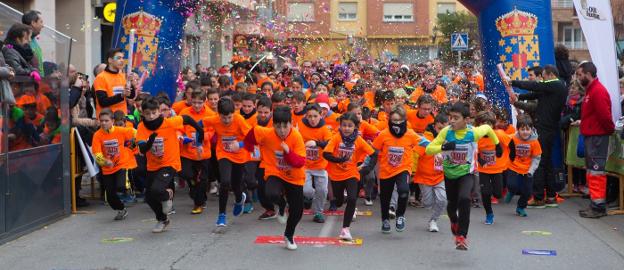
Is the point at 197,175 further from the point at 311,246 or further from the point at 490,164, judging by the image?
the point at 490,164

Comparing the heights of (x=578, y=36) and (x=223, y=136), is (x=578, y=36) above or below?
above

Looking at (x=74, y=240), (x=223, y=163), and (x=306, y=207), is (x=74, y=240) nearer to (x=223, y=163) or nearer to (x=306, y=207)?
(x=223, y=163)

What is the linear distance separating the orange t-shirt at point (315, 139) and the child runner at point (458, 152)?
1.69 m

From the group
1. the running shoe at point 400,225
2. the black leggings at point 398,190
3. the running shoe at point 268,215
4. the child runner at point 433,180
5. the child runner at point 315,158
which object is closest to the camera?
the running shoe at point 400,225

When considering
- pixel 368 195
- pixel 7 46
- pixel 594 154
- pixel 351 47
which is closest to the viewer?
pixel 7 46

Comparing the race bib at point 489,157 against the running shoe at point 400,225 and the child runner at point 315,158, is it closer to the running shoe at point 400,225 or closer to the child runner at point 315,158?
the running shoe at point 400,225

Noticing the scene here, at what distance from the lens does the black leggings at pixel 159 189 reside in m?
10.2

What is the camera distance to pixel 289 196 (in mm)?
9430

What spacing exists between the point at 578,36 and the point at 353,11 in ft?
64.4

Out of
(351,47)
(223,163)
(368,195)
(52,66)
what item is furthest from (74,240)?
(351,47)

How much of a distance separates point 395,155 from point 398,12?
48.6 meters

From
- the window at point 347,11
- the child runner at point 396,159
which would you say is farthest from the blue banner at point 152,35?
the window at point 347,11

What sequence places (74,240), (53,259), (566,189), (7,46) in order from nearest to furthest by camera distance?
(53,259)
(74,240)
(7,46)
(566,189)

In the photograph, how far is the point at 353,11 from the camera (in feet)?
186
